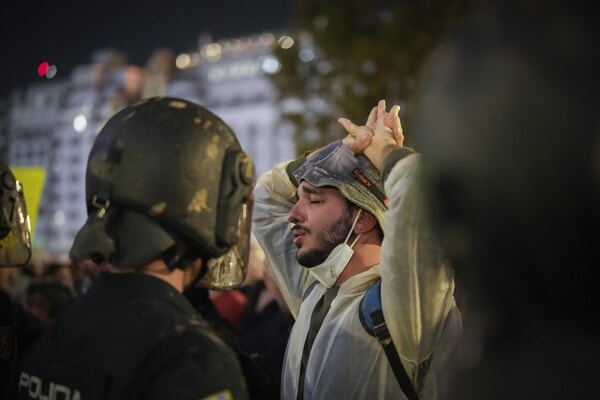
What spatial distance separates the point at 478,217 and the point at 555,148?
15 centimetres

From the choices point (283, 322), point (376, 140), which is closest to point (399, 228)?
point (376, 140)

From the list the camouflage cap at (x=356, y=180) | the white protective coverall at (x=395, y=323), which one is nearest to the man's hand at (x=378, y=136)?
the camouflage cap at (x=356, y=180)

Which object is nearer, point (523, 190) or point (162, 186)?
point (523, 190)

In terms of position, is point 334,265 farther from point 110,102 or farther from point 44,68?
point 110,102

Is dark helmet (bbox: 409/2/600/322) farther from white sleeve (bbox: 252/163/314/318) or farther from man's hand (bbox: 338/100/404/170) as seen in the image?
white sleeve (bbox: 252/163/314/318)

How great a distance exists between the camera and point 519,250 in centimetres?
109

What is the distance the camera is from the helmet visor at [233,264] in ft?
7.37

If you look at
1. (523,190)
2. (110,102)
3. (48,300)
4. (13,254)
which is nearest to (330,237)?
(13,254)

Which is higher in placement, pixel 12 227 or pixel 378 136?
pixel 378 136

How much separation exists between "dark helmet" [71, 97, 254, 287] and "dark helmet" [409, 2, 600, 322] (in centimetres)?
100

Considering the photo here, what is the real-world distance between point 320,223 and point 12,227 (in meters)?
1.28

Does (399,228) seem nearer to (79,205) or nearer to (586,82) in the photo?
(586,82)

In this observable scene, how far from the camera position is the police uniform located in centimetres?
183

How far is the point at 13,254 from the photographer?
333cm
